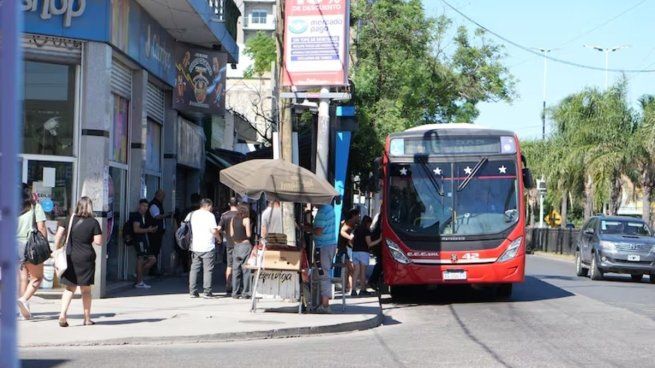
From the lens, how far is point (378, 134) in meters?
33.8

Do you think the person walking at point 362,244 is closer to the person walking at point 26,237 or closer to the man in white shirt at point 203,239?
the man in white shirt at point 203,239

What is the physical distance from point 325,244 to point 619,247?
1338 cm

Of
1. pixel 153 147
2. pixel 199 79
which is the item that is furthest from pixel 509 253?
pixel 199 79

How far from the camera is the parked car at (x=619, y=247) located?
2636 cm

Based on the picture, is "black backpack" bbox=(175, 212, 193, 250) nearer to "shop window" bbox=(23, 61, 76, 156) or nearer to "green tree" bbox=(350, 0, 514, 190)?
"shop window" bbox=(23, 61, 76, 156)

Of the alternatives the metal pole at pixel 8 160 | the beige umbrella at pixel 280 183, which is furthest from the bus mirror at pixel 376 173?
the metal pole at pixel 8 160

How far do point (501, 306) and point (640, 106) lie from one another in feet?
105

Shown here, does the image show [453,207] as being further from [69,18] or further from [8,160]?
[8,160]

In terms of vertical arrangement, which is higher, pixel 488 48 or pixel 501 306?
pixel 488 48

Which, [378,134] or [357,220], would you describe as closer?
[357,220]

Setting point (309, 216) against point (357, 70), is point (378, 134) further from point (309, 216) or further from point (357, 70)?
point (309, 216)

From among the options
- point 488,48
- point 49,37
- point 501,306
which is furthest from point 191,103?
point 488,48

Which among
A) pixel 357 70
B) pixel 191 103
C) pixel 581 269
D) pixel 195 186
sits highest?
pixel 357 70

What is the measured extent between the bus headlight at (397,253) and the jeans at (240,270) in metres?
2.74
